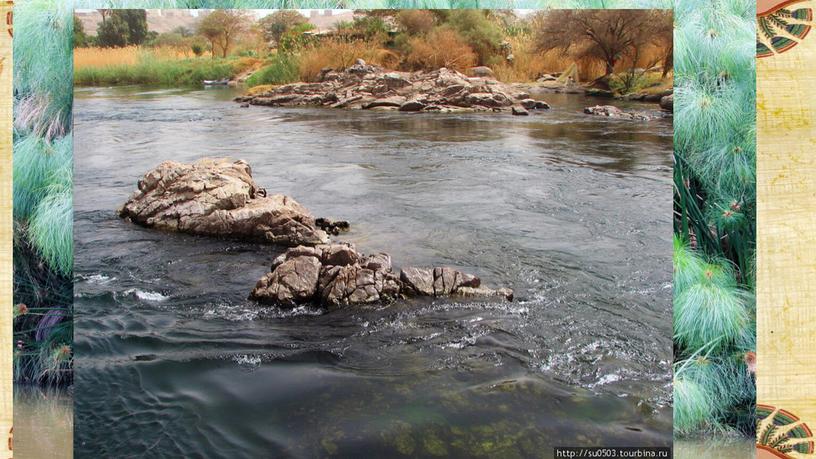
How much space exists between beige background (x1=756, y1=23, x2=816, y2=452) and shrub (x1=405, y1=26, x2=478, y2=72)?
155 centimetres

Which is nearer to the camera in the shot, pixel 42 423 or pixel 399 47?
pixel 42 423

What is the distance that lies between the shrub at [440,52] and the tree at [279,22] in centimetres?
63

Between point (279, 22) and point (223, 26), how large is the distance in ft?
0.99

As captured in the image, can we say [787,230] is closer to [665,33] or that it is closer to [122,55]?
[665,33]

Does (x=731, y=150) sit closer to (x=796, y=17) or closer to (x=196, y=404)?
(x=796, y=17)

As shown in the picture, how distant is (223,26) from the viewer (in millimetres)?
3826

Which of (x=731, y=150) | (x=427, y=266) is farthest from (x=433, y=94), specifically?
(x=731, y=150)

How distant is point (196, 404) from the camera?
11.4 feet

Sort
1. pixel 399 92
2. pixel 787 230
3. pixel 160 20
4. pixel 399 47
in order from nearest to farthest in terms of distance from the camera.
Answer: pixel 787 230 < pixel 160 20 < pixel 399 47 < pixel 399 92

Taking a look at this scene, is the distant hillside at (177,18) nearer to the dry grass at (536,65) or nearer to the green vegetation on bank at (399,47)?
the green vegetation on bank at (399,47)

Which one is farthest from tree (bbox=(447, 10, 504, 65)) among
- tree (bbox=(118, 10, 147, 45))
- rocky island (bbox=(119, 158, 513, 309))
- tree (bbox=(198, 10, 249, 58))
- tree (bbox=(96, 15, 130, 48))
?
tree (bbox=(96, 15, 130, 48))

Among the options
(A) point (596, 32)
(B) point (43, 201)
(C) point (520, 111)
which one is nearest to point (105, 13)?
(B) point (43, 201)

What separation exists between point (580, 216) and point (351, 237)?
1.27 m

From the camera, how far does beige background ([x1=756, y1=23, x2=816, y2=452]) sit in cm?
362
